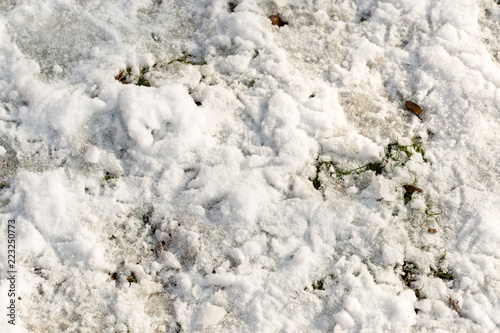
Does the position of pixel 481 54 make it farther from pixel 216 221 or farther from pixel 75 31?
pixel 75 31

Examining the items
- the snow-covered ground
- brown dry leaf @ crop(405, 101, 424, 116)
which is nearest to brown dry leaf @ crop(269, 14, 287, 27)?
the snow-covered ground

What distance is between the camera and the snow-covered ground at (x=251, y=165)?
6.53 feet

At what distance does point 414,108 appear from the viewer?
8.23 ft

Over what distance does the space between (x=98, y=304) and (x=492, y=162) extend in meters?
1.90

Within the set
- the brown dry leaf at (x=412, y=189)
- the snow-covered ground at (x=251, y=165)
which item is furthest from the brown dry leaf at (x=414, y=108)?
the brown dry leaf at (x=412, y=189)

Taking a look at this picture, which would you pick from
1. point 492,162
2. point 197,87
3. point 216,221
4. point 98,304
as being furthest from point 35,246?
point 492,162

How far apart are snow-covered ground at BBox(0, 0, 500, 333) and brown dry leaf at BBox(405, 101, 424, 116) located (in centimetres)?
4

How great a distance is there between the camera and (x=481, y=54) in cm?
265

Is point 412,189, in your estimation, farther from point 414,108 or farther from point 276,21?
point 276,21

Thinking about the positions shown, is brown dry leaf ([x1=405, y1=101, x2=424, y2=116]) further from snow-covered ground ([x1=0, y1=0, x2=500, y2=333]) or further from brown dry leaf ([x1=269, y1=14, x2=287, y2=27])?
brown dry leaf ([x1=269, y1=14, x2=287, y2=27])

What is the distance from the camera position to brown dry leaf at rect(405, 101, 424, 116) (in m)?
2.50

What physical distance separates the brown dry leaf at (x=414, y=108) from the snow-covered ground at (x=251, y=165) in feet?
0.14

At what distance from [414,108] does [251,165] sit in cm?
91

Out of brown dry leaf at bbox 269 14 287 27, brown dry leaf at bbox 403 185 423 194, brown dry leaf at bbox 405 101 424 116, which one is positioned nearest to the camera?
brown dry leaf at bbox 403 185 423 194
